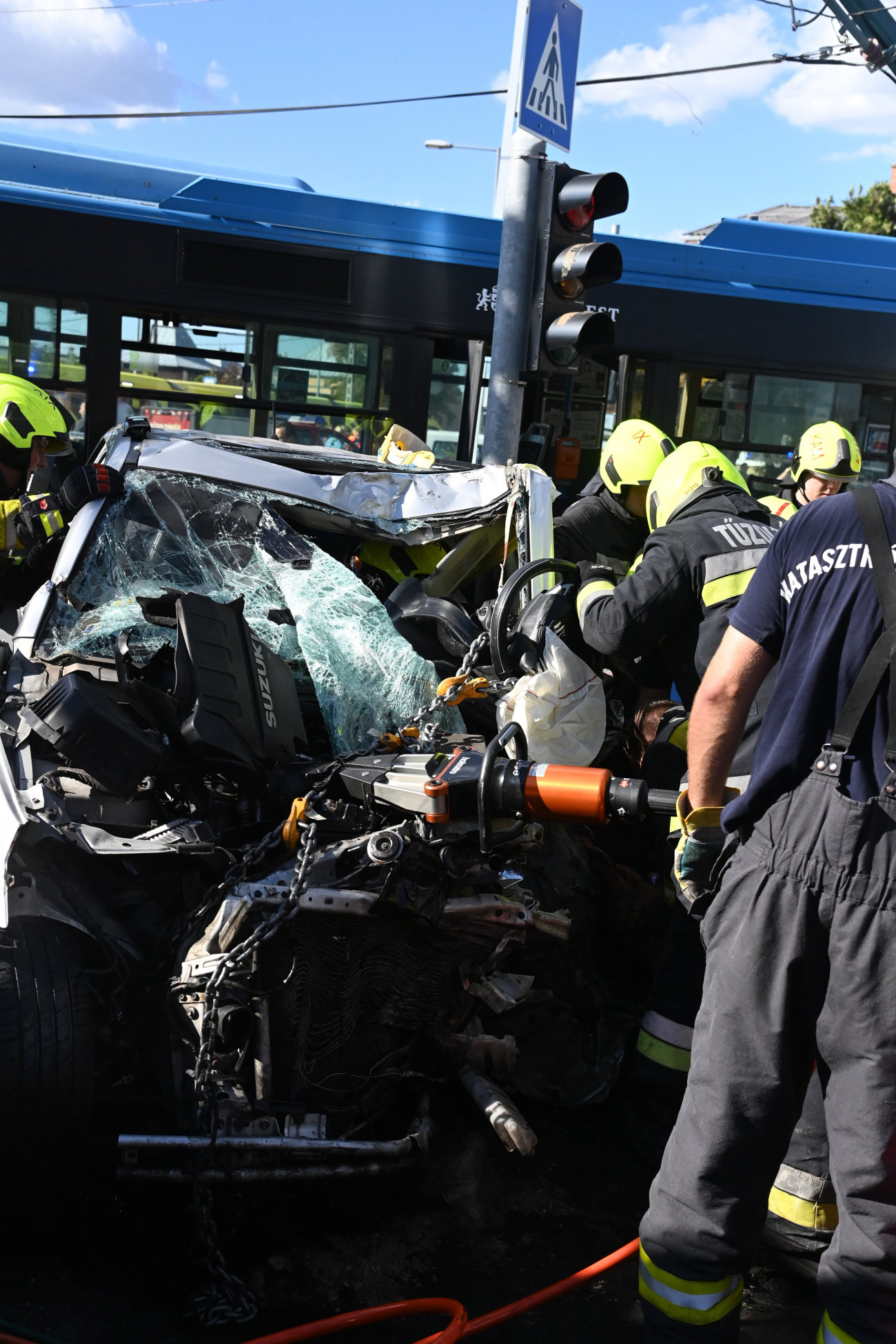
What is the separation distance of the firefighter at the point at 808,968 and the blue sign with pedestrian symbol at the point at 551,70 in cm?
466

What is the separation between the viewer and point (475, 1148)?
3.07 meters

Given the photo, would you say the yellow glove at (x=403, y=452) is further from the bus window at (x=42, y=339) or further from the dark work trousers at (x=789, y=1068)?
the dark work trousers at (x=789, y=1068)

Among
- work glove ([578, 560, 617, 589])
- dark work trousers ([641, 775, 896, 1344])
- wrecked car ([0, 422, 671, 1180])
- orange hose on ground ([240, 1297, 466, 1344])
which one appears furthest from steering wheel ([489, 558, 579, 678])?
orange hose on ground ([240, 1297, 466, 1344])

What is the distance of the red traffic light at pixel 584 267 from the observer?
623 centimetres

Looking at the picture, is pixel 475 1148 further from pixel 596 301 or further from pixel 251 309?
pixel 596 301

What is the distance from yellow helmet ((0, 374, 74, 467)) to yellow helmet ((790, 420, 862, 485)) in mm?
4036

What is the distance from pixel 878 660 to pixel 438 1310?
5.53 feet

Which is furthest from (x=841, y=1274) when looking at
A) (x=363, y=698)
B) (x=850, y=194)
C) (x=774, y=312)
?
(x=850, y=194)

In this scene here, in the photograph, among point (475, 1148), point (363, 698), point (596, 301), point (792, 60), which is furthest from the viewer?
point (792, 60)

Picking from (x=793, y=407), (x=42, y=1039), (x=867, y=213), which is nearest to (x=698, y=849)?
(x=42, y=1039)

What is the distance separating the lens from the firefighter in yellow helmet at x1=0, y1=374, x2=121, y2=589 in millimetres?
3922

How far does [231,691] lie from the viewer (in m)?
3.10

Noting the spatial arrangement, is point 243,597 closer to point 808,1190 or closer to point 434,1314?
point 434,1314

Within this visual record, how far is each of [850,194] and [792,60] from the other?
1730 centimetres
